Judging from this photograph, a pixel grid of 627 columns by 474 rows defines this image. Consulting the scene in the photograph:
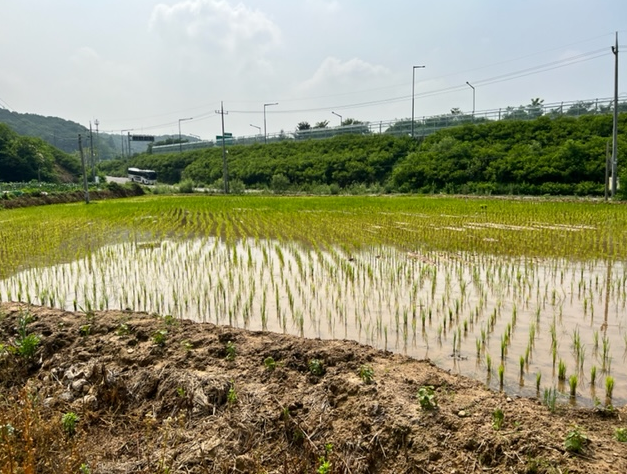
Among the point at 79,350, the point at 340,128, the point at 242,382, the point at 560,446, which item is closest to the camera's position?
the point at 560,446

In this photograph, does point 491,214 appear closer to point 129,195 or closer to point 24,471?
point 24,471

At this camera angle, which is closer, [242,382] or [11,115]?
[242,382]

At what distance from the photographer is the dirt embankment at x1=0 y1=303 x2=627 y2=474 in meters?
2.56

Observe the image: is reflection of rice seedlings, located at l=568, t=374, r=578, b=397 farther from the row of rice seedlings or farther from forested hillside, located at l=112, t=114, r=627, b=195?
forested hillside, located at l=112, t=114, r=627, b=195

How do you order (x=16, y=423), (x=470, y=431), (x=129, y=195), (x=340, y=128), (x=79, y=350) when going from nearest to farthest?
(x=470, y=431) < (x=16, y=423) < (x=79, y=350) < (x=129, y=195) < (x=340, y=128)

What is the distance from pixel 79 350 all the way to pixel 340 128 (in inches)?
2065

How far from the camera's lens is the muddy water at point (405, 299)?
14.2 ft

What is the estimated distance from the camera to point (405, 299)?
630 cm

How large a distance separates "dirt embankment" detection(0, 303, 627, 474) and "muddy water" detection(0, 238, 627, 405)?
846 millimetres

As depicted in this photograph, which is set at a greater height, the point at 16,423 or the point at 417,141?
the point at 417,141

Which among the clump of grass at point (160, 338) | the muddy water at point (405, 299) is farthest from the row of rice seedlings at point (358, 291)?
the clump of grass at point (160, 338)

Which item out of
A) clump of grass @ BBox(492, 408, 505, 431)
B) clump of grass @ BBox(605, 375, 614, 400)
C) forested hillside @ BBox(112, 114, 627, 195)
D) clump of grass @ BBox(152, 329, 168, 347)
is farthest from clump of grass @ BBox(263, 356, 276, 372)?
forested hillside @ BBox(112, 114, 627, 195)

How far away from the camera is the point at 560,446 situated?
242cm

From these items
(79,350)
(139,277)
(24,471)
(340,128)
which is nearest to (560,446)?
(24,471)
